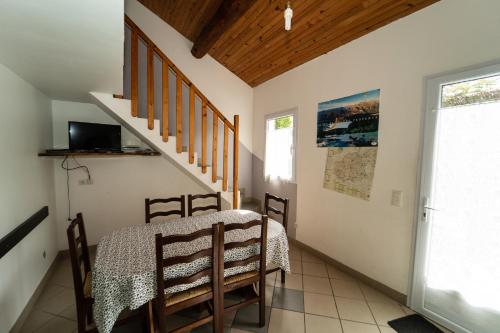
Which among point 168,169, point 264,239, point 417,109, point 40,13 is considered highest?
point 40,13

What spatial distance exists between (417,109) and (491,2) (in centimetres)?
79

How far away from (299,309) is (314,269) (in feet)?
2.47

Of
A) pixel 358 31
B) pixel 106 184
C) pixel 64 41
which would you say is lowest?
pixel 106 184

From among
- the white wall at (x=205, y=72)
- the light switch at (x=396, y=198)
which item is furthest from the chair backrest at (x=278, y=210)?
the white wall at (x=205, y=72)

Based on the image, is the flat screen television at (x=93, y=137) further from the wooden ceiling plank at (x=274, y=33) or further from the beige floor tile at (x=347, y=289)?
the beige floor tile at (x=347, y=289)

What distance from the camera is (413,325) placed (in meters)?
1.84

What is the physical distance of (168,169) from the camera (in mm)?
3439

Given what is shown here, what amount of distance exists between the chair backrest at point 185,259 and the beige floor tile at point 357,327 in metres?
1.19

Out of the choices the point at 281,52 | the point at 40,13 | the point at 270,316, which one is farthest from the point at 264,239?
the point at 281,52

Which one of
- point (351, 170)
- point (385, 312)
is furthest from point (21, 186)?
point (385, 312)

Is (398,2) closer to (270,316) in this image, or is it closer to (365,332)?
(365,332)

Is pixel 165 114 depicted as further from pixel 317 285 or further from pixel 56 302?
pixel 317 285

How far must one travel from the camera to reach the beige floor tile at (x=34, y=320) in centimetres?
177

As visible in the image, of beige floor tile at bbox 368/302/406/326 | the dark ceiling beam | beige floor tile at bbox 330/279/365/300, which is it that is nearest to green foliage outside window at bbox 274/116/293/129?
the dark ceiling beam
